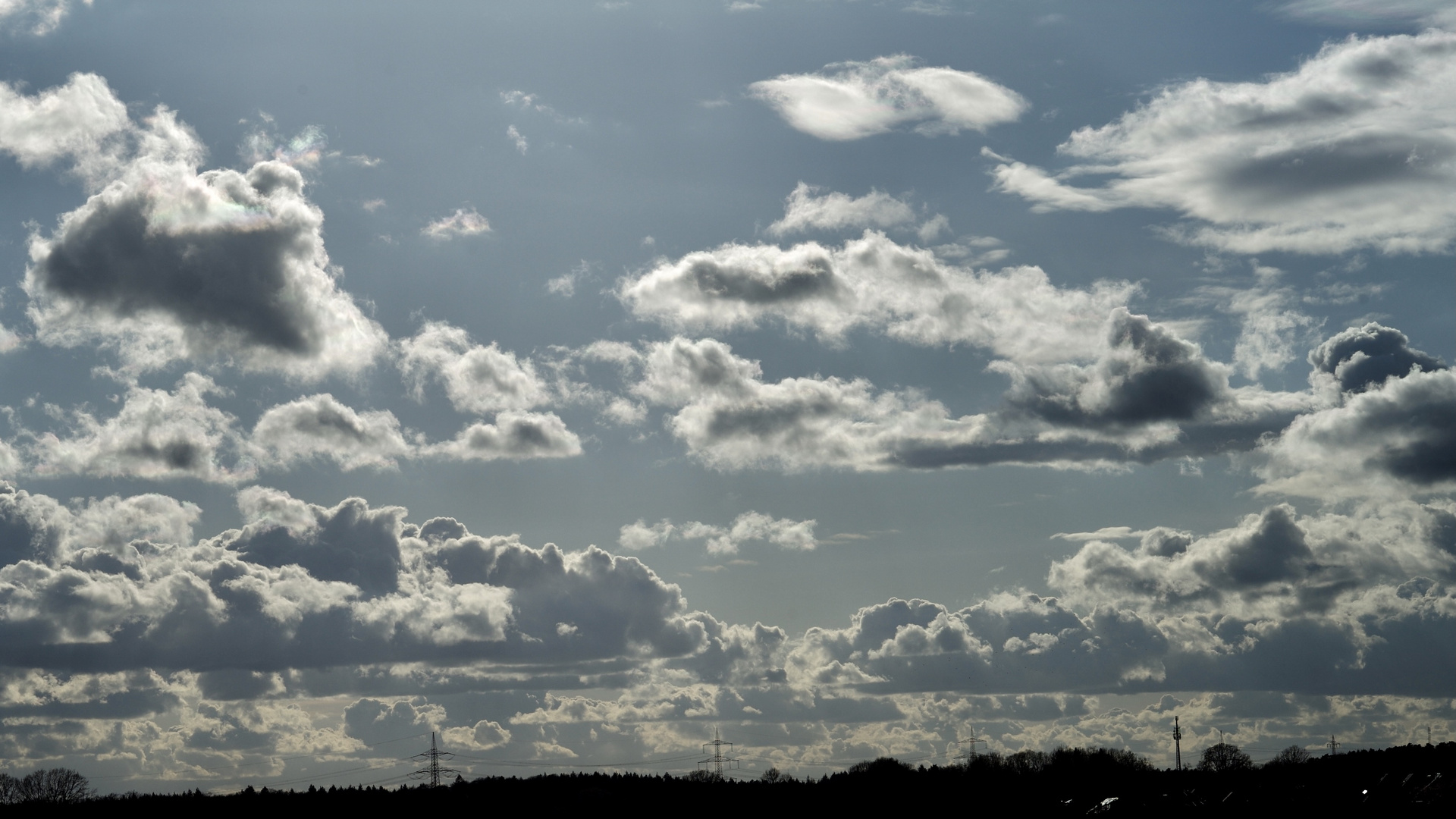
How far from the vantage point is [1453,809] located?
168m

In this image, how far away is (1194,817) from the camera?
193750 millimetres

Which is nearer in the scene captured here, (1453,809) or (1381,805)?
(1453,809)

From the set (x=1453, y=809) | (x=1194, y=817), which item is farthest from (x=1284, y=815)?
(x=1453, y=809)

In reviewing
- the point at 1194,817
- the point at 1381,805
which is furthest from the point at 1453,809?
the point at 1194,817

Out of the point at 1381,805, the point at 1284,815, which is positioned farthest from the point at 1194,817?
the point at 1381,805

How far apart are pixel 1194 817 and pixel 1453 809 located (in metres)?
36.5

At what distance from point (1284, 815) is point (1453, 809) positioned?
24442 millimetres

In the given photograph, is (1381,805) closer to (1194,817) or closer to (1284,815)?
(1284,815)

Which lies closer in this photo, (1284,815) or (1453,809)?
(1453,809)

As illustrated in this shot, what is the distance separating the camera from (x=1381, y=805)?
187 meters

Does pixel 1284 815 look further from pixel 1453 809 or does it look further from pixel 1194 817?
pixel 1453 809

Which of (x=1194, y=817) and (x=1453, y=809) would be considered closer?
(x=1453, y=809)
